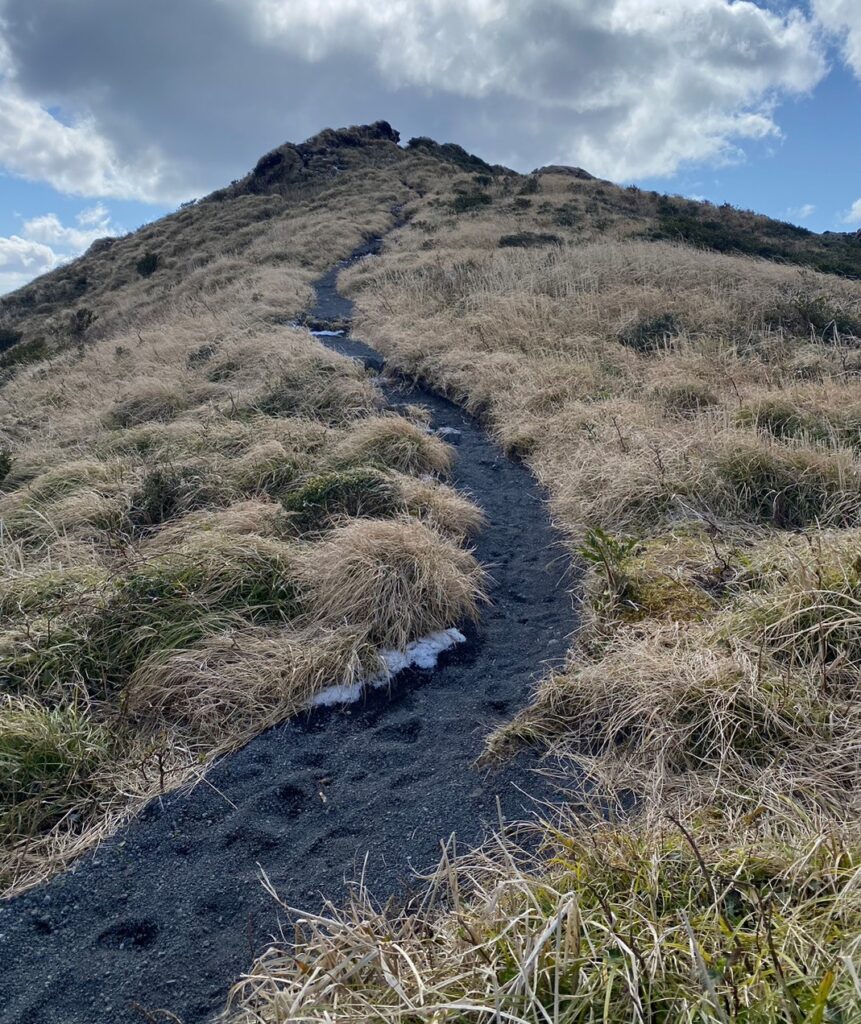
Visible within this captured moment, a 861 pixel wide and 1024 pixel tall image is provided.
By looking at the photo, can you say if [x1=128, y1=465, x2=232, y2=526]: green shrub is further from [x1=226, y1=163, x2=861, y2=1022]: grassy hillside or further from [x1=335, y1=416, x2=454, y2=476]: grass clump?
[x1=226, y1=163, x2=861, y2=1022]: grassy hillside

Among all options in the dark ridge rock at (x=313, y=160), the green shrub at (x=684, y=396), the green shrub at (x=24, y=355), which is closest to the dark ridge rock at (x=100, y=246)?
the dark ridge rock at (x=313, y=160)

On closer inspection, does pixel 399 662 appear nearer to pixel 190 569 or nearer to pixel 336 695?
pixel 336 695

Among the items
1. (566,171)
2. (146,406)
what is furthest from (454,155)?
(146,406)

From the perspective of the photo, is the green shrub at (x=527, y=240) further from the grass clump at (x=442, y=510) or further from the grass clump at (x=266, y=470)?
the grass clump at (x=442, y=510)

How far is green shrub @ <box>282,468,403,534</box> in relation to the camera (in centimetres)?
511

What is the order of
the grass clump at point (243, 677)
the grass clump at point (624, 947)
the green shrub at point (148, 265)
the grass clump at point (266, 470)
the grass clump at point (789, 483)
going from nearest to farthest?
1. the grass clump at point (624, 947)
2. the grass clump at point (243, 677)
3. the grass clump at point (789, 483)
4. the grass clump at point (266, 470)
5. the green shrub at point (148, 265)

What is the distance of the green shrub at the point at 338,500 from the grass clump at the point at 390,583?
0.62 m

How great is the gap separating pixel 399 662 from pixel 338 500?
6.09ft

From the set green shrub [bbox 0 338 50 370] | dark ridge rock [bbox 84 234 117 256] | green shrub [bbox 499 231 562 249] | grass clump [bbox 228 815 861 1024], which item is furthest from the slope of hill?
dark ridge rock [bbox 84 234 117 256]

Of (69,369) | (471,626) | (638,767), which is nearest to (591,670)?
(638,767)

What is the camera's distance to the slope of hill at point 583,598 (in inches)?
66.4

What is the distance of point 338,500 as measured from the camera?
5.25 meters

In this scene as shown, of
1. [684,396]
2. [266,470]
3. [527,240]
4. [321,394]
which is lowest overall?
[266,470]

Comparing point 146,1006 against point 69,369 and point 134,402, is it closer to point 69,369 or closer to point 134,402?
point 134,402
